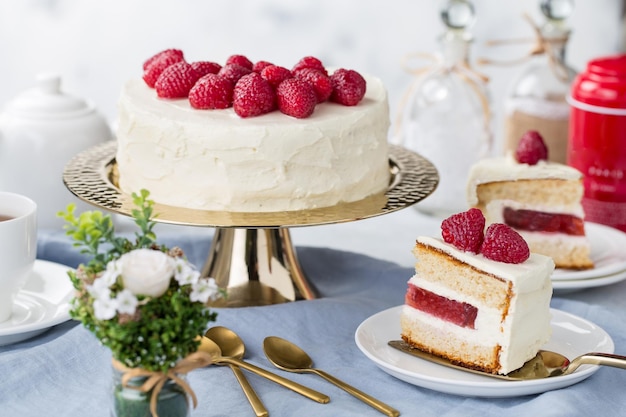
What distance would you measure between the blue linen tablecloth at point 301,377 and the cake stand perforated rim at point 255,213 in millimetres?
190

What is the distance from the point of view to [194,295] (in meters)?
1.20

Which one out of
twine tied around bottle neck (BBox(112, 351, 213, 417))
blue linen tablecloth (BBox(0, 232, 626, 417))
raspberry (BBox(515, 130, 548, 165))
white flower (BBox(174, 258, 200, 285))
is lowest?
blue linen tablecloth (BBox(0, 232, 626, 417))

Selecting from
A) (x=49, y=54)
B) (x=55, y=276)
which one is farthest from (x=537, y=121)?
(x=49, y=54)

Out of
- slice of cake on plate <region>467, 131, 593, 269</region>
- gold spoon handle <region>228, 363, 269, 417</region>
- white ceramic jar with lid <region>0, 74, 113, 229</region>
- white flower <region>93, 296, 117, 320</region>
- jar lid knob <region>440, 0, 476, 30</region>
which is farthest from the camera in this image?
jar lid knob <region>440, 0, 476, 30</region>

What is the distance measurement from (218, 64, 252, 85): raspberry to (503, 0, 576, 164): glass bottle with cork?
103 centimetres

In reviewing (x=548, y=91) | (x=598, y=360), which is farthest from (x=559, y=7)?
(x=598, y=360)

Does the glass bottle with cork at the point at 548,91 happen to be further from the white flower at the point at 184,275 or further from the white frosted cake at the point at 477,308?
the white flower at the point at 184,275

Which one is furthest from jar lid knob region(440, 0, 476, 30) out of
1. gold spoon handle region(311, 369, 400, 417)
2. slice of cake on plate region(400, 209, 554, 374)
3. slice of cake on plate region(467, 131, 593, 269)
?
gold spoon handle region(311, 369, 400, 417)

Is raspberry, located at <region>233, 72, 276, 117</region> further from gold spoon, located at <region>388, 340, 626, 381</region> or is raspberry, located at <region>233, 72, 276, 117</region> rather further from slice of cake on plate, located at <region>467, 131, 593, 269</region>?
slice of cake on plate, located at <region>467, 131, 593, 269</region>

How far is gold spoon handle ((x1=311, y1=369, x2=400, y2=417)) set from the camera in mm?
1422

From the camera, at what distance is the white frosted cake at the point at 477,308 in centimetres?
149

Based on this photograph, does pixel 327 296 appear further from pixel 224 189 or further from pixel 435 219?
pixel 435 219

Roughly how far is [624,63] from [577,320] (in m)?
0.89

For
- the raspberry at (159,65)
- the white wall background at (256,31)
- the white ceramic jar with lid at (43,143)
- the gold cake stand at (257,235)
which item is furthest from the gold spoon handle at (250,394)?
the white wall background at (256,31)
